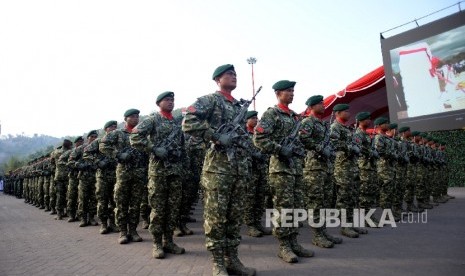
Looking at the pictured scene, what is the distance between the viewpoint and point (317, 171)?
5723mm

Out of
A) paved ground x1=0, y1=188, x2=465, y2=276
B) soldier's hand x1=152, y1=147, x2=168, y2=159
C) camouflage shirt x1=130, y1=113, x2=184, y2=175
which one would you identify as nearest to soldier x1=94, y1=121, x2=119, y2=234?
paved ground x1=0, y1=188, x2=465, y2=276

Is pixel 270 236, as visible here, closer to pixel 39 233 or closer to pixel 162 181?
pixel 162 181

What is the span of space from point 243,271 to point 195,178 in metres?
5.07

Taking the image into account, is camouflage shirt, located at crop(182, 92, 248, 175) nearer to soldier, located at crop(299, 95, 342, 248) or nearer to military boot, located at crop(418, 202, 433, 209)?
soldier, located at crop(299, 95, 342, 248)

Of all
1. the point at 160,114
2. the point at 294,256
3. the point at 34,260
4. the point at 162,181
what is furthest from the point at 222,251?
the point at 34,260

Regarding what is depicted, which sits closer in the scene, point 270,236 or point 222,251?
point 222,251

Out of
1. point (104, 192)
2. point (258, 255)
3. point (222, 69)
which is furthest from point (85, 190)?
point (222, 69)

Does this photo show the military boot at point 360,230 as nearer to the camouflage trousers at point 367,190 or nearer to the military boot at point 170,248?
the camouflage trousers at point 367,190

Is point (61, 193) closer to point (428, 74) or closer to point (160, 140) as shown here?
point (160, 140)

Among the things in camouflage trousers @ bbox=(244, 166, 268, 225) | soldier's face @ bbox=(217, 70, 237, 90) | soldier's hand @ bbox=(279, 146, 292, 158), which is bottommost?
camouflage trousers @ bbox=(244, 166, 268, 225)

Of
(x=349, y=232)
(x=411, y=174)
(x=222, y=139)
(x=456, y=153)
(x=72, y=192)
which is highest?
(x=456, y=153)

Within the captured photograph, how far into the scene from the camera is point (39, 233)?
8.02 meters

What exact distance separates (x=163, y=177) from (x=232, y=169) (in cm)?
163

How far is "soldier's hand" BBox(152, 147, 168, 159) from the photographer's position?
5.27 metres
